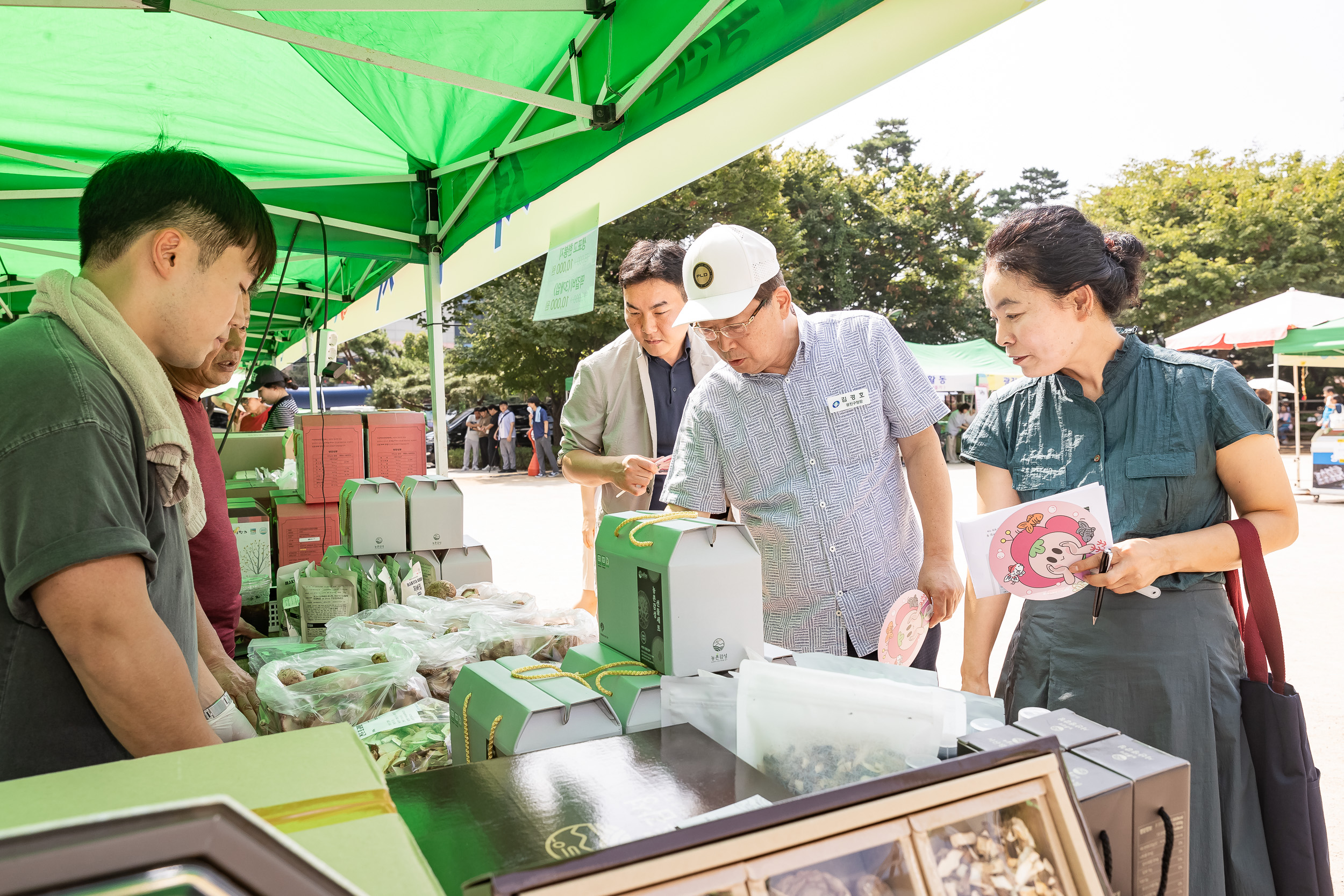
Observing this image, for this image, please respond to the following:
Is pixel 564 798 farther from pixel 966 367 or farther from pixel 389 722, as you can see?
pixel 966 367

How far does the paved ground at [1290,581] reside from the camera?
3.75 metres

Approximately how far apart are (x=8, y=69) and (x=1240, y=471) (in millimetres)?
4425

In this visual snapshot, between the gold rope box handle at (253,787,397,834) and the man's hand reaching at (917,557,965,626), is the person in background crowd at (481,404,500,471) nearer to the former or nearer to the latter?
the man's hand reaching at (917,557,965,626)

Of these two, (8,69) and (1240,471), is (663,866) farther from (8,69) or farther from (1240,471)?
(8,69)

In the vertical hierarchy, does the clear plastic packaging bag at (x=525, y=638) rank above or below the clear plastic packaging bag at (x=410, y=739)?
above

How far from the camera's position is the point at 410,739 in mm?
1588

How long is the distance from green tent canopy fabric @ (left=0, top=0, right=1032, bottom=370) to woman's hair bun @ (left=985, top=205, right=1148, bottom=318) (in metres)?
0.51

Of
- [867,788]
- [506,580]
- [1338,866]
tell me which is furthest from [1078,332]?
[506,580]

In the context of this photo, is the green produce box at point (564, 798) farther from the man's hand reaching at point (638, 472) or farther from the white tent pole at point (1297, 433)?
the white tent pole at point (1297, 433)

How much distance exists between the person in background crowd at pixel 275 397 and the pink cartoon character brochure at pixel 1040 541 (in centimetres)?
776

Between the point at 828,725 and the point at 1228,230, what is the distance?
32.7m

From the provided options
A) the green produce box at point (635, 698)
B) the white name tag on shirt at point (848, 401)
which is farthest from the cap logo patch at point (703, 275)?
the green produce box at point (635, 698)

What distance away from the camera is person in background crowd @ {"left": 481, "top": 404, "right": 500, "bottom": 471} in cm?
2053

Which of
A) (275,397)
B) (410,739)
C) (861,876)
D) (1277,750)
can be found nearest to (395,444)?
(410,739)
